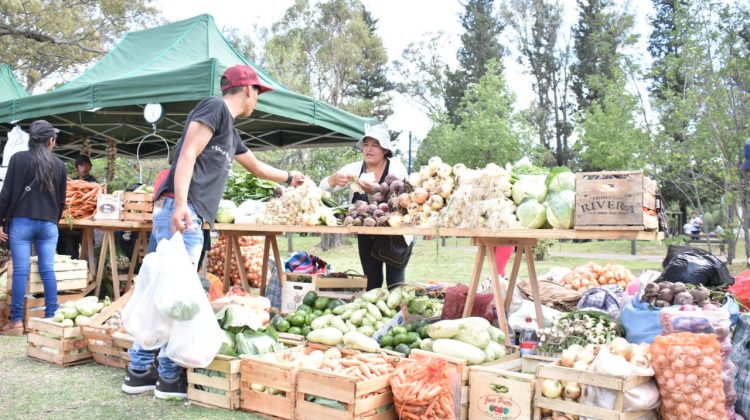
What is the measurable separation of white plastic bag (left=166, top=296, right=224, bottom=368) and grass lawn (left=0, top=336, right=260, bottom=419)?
0.37 m

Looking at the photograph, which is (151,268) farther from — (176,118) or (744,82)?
(744,82)

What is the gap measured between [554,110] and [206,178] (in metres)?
37.2

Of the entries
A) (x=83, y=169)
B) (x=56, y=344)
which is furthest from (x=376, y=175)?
(x=83, y=169)

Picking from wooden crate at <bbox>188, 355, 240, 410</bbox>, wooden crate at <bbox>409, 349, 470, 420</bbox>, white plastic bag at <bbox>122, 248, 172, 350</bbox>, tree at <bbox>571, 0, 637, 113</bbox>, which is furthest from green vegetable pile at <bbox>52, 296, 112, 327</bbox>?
tree at <bbox>571, 0, 637, 113</bbox>

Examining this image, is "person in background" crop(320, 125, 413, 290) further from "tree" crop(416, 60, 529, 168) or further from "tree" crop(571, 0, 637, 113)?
"tree" crop(571, 0, 637, 113)

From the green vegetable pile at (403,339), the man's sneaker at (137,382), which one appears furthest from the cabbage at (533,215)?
the man's sneaker at (137,382)

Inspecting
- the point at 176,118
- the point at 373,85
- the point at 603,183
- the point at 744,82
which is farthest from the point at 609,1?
the point at 603,183

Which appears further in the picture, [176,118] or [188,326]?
[176,118]

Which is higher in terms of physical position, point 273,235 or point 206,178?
point 206,178

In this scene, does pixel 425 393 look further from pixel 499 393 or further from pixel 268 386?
pixel 268 386

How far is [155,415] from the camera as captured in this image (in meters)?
3.46

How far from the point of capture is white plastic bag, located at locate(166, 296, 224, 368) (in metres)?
3.29

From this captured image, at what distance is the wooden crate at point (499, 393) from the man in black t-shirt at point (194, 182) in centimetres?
174

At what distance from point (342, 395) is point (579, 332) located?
144 cm
